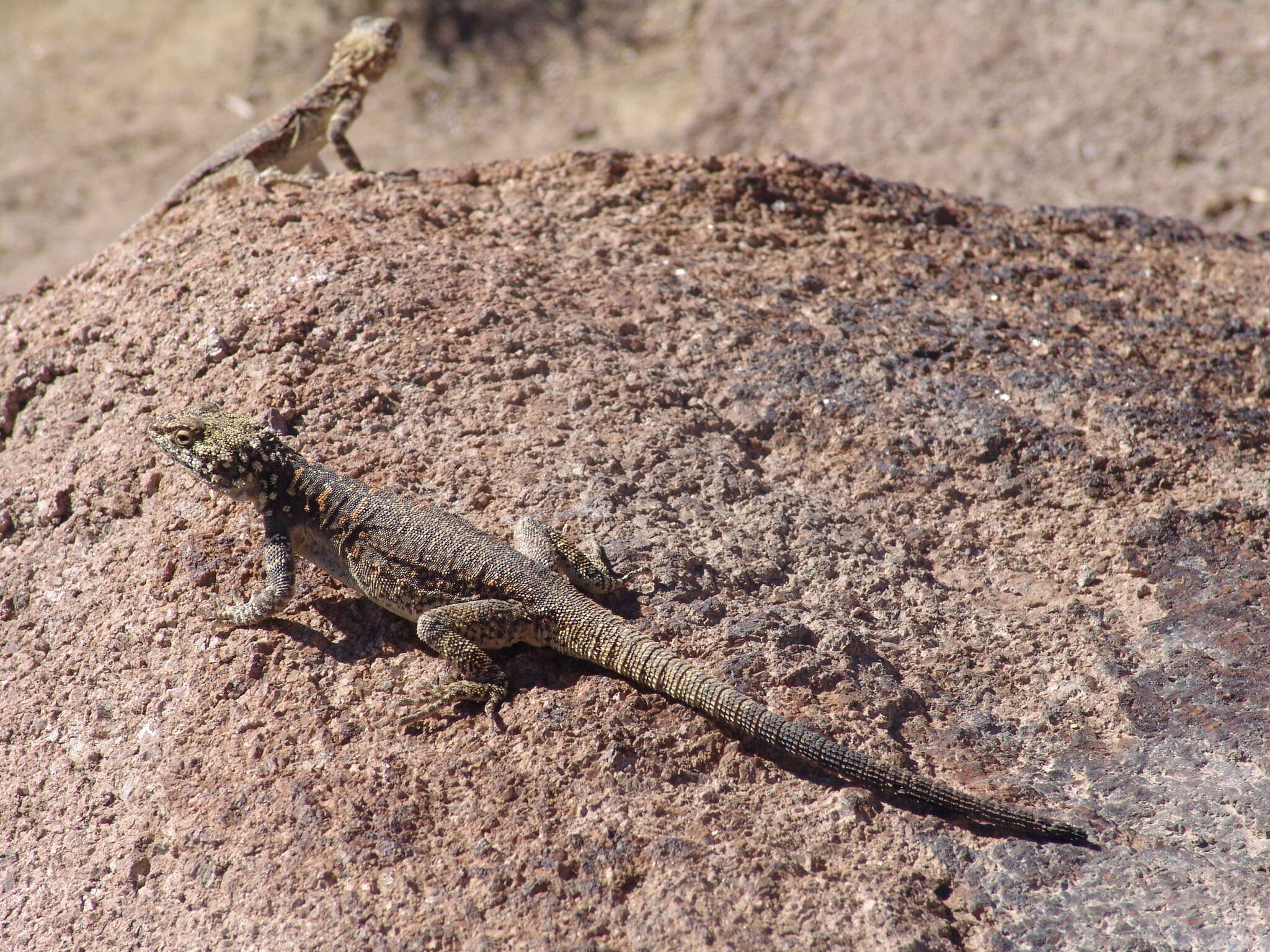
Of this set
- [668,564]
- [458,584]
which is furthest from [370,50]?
[668,564]

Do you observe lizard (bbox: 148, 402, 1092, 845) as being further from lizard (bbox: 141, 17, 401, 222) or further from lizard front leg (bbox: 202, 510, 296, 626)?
lizard (bbox: 141, 17, 401, 222)

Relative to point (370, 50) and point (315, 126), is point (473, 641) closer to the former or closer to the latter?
point (315, 126)

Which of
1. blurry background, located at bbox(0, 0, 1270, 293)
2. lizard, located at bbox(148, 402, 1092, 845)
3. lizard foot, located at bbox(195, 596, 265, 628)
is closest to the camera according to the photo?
lizard, located at bbox(148, 402, 1092, 845)

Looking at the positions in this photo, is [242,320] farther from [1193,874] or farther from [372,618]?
[1193,874]

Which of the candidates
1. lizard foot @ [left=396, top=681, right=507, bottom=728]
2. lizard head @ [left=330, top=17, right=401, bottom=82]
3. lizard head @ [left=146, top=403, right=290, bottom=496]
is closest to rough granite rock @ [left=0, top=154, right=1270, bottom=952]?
lizard foot @ [left=396, top=681, right=507, bottom=728]

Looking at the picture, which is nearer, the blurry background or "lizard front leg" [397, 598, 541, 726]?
"lizard front leg" [397, 598, 541, 726]

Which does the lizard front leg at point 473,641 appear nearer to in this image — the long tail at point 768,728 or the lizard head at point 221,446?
the long tail at point 768,728
